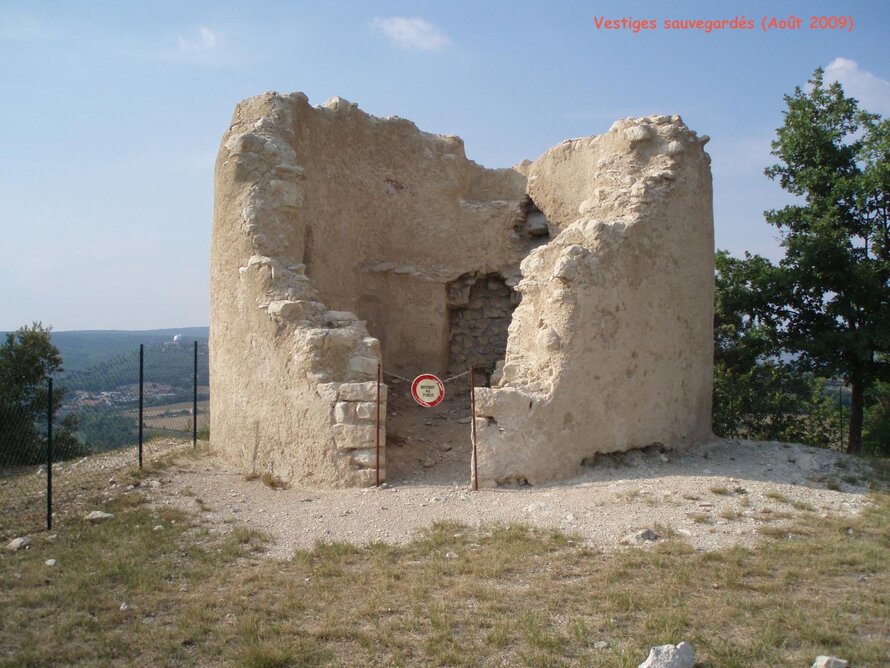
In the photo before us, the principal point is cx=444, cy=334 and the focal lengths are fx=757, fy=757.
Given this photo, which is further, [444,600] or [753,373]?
[753,373]

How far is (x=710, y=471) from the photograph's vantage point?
8492mm

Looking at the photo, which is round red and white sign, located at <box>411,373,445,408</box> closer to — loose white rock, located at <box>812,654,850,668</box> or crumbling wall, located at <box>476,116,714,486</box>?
crumbling wall, located at <box>476,116,714,486</box>

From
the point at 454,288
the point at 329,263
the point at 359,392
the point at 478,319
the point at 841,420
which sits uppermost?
the point at 329,263

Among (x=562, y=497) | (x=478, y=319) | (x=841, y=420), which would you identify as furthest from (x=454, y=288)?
(x=841, y=420)

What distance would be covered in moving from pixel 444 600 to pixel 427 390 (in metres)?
3.35

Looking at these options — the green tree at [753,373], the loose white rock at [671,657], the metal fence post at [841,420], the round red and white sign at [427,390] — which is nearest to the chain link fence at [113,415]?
the round red and white sign at [427,390]

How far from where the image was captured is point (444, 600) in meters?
5.00

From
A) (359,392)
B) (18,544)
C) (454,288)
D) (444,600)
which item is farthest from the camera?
(454,288)

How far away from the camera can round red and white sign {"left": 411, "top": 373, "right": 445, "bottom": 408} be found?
8117mm

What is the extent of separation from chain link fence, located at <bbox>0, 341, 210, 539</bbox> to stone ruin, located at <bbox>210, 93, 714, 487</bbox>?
911 mm

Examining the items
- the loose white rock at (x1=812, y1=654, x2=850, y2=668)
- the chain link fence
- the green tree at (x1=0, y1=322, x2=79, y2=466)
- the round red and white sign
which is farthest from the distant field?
the loose white rock at (x1=812, y1=654, x2=850, y2=668)

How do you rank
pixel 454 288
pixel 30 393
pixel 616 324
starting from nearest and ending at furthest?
pixel 616 324 → pixel 454 288 → pixel 30 393

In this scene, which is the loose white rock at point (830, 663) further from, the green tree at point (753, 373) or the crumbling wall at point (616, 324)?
the green tree at point (753, 373)

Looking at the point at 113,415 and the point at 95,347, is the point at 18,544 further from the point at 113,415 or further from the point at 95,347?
the point at 95,347
